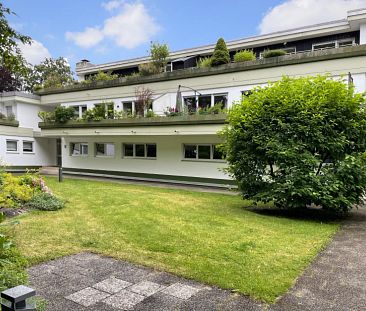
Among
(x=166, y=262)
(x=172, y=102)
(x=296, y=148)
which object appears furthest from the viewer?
(x=172, y=102)

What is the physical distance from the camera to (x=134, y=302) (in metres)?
4.11

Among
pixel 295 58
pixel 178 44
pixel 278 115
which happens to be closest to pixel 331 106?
pixel 278 115

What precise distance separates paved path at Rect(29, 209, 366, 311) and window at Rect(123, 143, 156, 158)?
51.7 ft

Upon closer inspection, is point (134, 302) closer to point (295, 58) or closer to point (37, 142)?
point (295, 58)

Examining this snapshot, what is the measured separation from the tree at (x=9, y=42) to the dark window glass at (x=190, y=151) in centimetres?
1397

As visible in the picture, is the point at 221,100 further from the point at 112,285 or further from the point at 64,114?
the point at 112,285

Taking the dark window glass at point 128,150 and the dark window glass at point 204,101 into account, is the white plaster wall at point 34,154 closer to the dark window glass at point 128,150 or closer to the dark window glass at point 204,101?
the dark window glass at point 128,150

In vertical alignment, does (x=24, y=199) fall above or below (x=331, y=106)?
below

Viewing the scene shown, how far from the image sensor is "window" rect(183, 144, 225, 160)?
61.3 ft

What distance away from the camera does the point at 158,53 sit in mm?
21344

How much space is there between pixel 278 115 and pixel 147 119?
981 cm

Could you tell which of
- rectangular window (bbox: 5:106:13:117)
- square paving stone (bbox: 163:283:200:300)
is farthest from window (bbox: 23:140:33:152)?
square paving stone (bbox: 163:283:200:300)

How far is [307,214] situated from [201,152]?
29.0 ft

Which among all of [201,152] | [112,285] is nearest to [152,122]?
[201,152]
